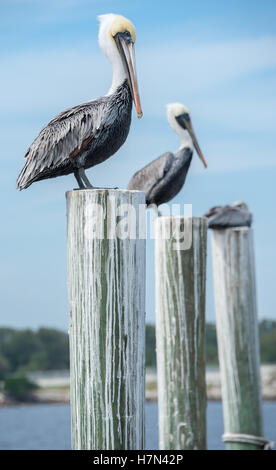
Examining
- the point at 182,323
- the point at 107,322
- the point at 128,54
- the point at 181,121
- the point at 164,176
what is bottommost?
the point at 107,322

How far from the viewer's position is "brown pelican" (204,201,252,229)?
712 centimetres

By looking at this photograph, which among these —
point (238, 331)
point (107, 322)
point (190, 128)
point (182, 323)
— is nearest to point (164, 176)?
point (190, 128)

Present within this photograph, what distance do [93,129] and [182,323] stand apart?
3.96ft

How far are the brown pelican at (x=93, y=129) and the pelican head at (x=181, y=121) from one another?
14.1 ft

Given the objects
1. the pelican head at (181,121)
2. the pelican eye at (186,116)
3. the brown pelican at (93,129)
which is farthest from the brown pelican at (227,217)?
the brown pelican at (93,129)

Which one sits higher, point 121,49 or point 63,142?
point 121,49

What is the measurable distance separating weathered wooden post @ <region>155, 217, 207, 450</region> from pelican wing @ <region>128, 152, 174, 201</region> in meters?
3.23

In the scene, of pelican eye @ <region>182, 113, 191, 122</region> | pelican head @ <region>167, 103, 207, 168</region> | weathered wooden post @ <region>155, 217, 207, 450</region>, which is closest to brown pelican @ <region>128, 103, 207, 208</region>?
pelican head @ <region>167, 103, 207, 168</region>

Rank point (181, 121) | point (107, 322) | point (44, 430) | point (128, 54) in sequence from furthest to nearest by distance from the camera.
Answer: point (44, 430) < point (181, 121) < point (128, 54) < point (107, 322)

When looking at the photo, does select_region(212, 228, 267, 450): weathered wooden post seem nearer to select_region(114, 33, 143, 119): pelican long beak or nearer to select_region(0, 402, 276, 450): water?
select_region(114, 33, 143, 119): pelican long beak

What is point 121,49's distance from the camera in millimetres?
4930

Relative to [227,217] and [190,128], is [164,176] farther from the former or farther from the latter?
[227,217]

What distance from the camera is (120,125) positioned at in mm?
4852
